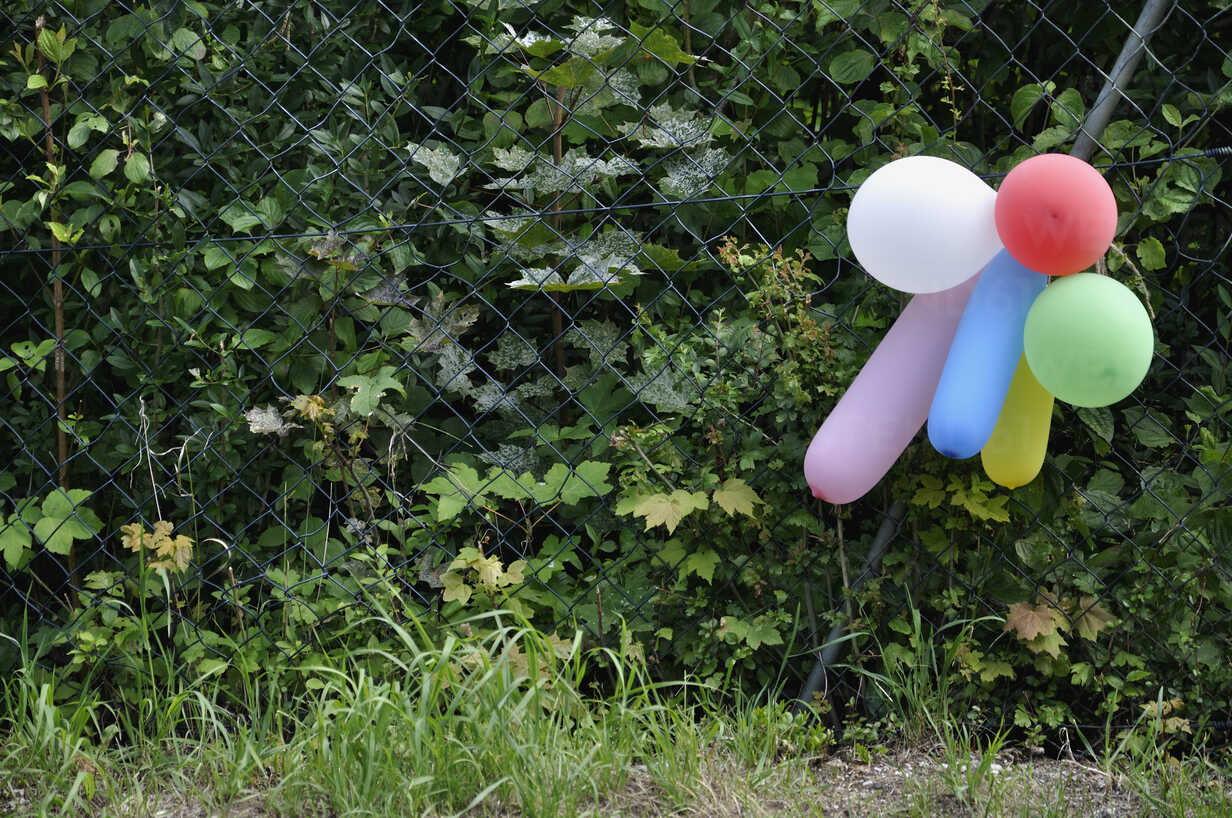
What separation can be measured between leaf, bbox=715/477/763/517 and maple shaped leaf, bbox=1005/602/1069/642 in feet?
1.66

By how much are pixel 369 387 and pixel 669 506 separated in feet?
2.18

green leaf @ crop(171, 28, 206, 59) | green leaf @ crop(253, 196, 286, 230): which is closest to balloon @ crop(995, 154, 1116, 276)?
green leaf @ crop(253, 196, 286, 230)

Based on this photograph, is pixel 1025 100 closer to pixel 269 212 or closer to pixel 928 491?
pixel 928 491

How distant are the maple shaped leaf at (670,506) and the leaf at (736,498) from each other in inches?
1.2

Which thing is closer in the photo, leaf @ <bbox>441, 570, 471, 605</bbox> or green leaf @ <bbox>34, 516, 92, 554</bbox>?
leaf @ <bbox>441, 570, 471, 605</bbox>

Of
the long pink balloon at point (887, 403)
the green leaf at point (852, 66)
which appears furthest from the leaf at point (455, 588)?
the green leaf at point (852, 66)

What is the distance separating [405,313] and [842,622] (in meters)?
1.10

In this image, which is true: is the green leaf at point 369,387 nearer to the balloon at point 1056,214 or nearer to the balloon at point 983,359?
the balloon at point 983,359

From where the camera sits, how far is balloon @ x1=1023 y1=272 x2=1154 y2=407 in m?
1.57

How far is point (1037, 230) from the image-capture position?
1.60 meters

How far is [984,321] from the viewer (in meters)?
1.70

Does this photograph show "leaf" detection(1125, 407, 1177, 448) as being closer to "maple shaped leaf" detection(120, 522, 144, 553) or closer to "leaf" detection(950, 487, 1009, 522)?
"leaf" detection(950, 487, 1009, 522)

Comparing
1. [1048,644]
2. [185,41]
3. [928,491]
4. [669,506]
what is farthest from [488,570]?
[185,41]

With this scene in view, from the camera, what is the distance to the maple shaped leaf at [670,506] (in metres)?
2.03
